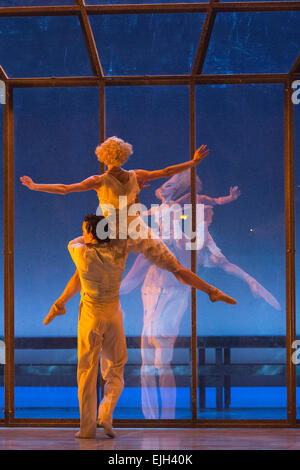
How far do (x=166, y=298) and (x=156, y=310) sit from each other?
0.15 meters

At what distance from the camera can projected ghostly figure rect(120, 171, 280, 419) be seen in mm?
5988

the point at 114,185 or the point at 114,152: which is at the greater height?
the point at 114,152

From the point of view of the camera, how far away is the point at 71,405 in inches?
236

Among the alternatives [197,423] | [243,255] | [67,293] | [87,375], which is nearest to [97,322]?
[87,375]

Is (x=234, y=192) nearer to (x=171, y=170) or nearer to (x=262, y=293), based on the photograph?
(x=171, y=170)

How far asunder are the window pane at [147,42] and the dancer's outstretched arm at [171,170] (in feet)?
3.12

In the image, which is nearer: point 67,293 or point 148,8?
point 148,8

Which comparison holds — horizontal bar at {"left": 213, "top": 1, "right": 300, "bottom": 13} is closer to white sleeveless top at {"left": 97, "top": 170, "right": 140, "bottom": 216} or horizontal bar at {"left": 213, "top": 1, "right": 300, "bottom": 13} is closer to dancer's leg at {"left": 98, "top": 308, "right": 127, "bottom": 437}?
white sleeveless top at {"left": 97, "top": 170, "right": 140, "bottom": 216}

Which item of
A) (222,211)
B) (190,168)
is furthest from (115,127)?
(222,211)

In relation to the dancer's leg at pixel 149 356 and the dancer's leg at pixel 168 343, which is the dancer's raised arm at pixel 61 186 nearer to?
the dancer's leg at pixel 149 356

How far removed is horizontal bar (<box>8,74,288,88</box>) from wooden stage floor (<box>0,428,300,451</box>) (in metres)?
3.31

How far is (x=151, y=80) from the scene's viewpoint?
20.0ft

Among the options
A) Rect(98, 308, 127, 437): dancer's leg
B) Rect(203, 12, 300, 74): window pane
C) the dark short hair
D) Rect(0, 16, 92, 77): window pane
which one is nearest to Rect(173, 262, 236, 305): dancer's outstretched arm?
Rect(98, 308, 127, 437): dancer's leg

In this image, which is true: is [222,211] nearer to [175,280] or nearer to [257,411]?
[175,280]
